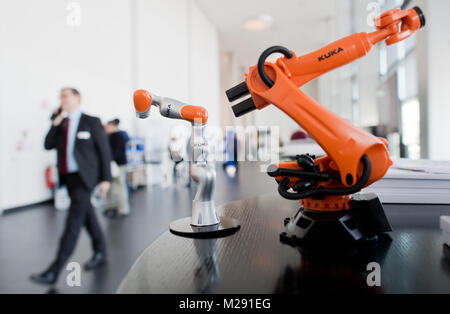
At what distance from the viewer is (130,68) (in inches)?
201

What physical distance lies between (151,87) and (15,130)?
223 centimetres

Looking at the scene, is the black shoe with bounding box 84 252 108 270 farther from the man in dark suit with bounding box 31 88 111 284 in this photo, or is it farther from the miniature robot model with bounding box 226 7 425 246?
the miniature robot model with bounding box 226 7 425 246

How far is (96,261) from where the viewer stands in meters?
2.11

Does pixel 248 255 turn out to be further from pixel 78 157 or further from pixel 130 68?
pixel 130 68

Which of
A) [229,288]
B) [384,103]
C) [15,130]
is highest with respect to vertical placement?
[384,103]

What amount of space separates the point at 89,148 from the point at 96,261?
83cm

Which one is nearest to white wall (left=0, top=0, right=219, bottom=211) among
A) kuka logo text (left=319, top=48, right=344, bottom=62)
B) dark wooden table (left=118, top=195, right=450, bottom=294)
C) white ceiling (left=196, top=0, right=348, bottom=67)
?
white ceiling (left=196, top=0, right=348, bottom=67)

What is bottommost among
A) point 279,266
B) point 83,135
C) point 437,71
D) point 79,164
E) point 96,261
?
point 96,261

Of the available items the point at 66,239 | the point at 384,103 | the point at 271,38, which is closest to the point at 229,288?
the point at 66,239

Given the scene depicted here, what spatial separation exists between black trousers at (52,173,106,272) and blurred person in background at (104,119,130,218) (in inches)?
55.5

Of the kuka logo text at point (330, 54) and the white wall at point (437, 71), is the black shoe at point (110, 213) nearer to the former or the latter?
the white wall at point (437, 71)

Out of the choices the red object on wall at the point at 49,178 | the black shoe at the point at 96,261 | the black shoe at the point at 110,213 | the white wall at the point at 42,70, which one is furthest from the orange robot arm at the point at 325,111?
the red object on wall at the point at 49,178

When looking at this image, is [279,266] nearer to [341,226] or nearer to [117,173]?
[341,226]

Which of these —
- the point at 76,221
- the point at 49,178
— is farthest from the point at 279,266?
the point at 49,178
